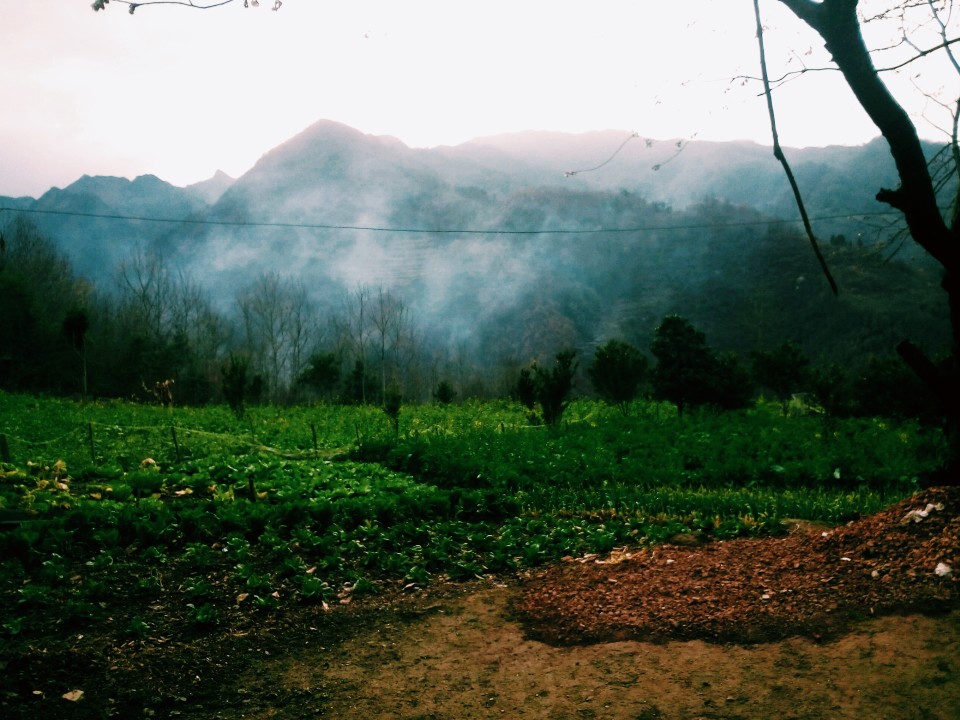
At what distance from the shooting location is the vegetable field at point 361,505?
16.7ft

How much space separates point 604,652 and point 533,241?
3477 inches

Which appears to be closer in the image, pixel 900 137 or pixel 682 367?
pixel 900 137

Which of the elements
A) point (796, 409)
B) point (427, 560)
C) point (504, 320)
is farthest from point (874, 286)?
A: point (427, 560)

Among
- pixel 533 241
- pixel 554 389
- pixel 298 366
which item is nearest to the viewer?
pixel 554 389

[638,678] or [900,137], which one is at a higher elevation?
[900,137]

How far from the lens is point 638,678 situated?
3.70 meters

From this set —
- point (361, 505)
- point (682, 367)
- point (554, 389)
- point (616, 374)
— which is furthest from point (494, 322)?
point (361, 505)

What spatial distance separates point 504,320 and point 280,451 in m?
61.3

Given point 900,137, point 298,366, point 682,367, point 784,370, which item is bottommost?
point 298,366

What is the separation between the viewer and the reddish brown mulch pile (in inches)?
157

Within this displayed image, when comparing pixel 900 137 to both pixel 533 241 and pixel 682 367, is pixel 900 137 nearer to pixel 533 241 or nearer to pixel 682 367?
pixel 682 367

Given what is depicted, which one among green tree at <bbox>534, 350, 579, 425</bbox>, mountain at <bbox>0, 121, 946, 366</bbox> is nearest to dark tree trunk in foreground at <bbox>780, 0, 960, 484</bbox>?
green tree at <bbox>534, 350, 579, 425</bbox>

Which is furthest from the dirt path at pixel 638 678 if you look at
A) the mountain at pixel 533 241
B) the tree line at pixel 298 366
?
the mountain at pixel 533 241

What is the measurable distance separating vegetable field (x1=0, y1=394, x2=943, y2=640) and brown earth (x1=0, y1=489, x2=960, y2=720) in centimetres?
44
